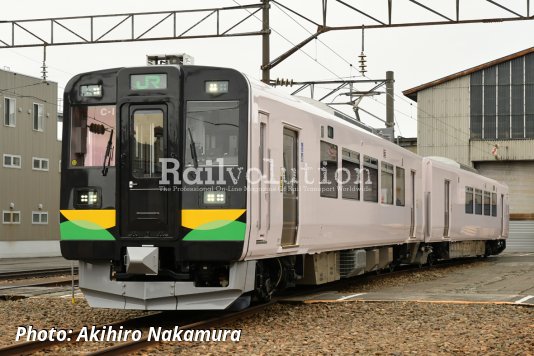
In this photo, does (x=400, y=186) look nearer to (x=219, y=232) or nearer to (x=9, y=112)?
(x=219, y=232)

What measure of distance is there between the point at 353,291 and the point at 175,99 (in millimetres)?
6226

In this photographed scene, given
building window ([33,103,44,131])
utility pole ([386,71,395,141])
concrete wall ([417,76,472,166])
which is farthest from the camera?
concrete wall ([417,76,472,166])

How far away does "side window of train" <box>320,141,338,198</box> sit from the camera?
1296 centimetres

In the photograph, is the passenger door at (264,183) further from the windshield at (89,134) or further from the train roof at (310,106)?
the windshield at (89,134)

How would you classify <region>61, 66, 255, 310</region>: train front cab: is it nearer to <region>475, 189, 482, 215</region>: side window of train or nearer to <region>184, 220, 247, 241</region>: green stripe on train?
Answer: <region>184, 220, 247, 241</region>: green stripe on train

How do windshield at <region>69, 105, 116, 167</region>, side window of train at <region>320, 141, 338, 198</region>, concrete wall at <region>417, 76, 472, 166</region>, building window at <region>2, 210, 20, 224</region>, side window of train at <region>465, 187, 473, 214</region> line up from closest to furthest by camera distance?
windshield at <region>69, 105, 116, 167</region> < side window of train at <region>320, 141, 338, 198</region> < side window of train at <region>465, 187, 473, 214</region> < building window at <region>2, 210, 20, 224</region> < concrete wall at <region>417, 76, 472, 166</region>

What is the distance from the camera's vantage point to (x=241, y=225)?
988 cm

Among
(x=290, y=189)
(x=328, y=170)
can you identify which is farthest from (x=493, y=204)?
(x=290, y=189)

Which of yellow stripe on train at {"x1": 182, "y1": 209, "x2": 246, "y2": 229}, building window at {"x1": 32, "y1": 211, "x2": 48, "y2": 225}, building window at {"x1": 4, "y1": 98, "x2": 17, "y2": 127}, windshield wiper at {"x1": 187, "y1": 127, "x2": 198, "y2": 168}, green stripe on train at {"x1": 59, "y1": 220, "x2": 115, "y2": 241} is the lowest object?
building window at {"x1": 32, "y1": 211, "x2": 48, "y2": 225}

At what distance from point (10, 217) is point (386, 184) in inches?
1008

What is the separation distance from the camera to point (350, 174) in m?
14.4

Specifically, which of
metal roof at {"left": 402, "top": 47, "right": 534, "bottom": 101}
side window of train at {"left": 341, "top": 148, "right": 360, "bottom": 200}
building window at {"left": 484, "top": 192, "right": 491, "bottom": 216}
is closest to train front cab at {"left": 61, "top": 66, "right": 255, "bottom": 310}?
side window of train at {"left": 341, "top": 148, "right": 360, "bottom": 200}

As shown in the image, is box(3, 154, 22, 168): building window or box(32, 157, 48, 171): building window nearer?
box(3, 154, 22, 168): building window

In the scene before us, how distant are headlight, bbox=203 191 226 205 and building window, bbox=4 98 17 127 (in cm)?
2968
